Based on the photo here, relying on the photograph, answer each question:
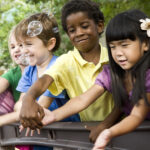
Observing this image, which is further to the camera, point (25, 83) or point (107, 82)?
point (25, 83)

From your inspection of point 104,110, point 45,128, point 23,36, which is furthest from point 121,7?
point 45,128

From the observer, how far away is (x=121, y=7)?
5.11 meters

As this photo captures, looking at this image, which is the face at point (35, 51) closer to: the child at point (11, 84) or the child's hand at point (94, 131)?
the child at point (11, 84)

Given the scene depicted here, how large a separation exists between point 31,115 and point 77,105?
1.19 ft

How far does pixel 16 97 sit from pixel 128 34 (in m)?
1.71

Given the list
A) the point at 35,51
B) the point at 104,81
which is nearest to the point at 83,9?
the point at 35,51

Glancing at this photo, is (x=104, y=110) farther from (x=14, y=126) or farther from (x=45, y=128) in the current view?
(x=14, y=126)

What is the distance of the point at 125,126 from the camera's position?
6.40ft

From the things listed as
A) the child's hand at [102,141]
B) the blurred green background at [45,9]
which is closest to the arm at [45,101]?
the child's hand at [102,141]

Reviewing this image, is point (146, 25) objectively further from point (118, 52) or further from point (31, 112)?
point (31, 112)

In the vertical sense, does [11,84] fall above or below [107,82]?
below

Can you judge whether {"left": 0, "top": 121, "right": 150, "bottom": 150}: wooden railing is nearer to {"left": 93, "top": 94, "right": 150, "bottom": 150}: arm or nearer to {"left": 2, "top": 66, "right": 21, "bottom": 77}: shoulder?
{"left": 93, "top": 94, "right": 150, "bottom": 150}: arm

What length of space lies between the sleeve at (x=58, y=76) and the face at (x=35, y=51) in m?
0.46

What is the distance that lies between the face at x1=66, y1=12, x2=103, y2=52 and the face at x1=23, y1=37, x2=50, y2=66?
50cm
